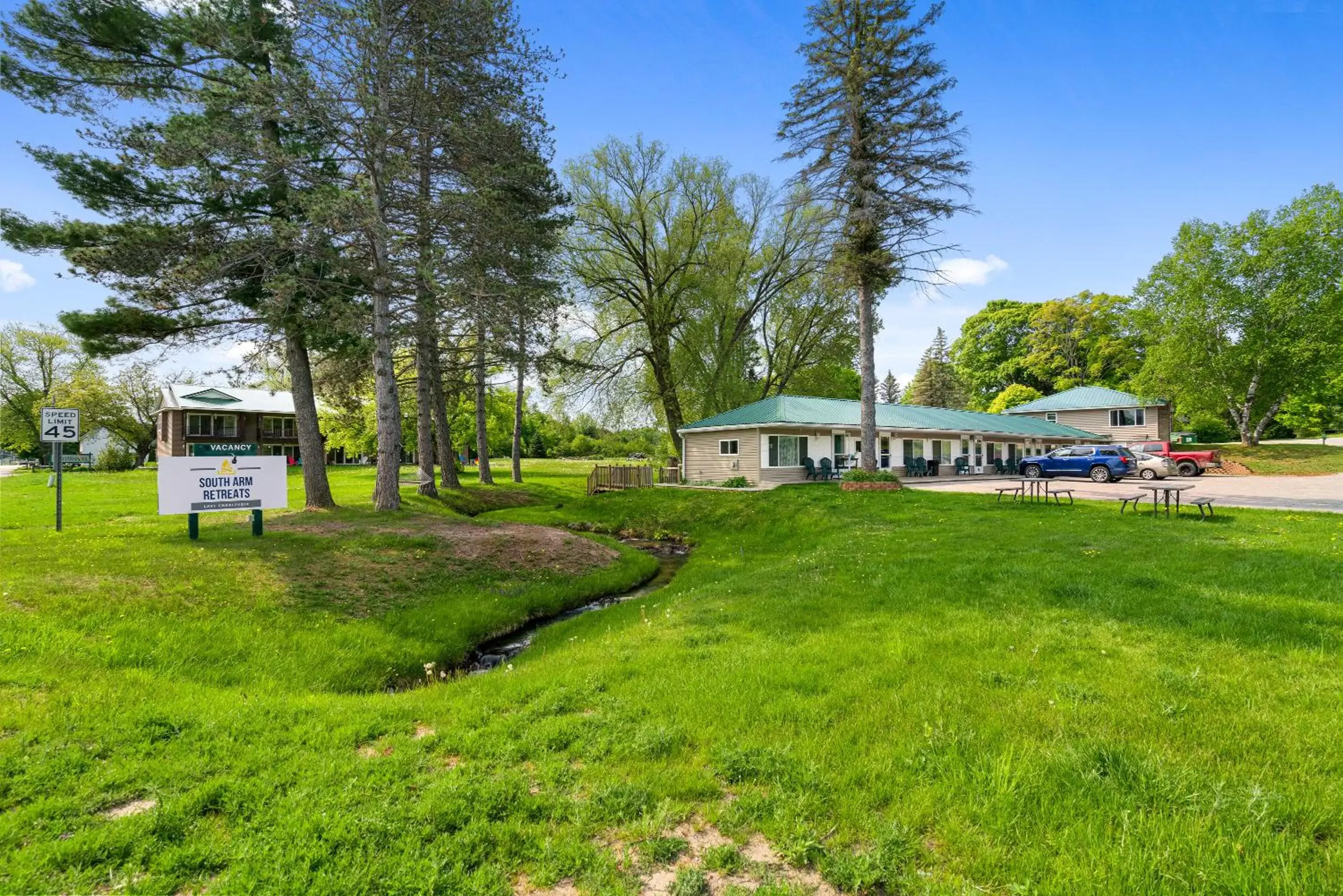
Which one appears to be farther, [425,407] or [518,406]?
[518,406]

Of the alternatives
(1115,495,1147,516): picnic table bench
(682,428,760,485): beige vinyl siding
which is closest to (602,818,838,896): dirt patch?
(1115,495,1147,516): picnic table bench

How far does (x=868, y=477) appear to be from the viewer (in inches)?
739

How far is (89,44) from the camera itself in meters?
10.8

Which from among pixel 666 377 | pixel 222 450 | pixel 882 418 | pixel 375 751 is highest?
pixel 666 377

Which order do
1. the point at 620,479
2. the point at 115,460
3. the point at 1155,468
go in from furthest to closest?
1. the point at 115,460
2. the point at 1155,468
3. the point at 620,479

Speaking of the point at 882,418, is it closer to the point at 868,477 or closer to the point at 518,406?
the point at 868,477

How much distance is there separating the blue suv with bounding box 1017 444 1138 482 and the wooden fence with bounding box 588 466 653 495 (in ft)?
52.4

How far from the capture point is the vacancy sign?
897 centimetres

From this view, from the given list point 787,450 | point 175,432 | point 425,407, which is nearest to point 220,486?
point 425,407

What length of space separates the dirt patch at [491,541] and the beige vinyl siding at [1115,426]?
37235 mm

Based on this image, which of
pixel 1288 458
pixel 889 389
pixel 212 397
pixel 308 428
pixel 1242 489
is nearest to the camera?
pixel 308 428

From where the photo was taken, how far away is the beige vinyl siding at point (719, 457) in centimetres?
2481

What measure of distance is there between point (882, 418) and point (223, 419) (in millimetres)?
46537

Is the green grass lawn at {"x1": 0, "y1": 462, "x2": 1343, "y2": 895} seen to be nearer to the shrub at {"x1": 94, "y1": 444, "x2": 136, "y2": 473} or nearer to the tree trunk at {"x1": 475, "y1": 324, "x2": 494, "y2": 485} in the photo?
the tree trunk at {"x1": 475, "y1": 324, "x2": 494, "y2": 485}
